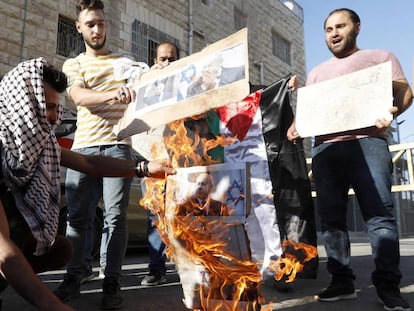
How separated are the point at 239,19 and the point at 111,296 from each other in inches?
559

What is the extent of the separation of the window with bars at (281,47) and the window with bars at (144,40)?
7271 mm

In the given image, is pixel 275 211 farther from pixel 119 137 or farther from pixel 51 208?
pixel 51 208

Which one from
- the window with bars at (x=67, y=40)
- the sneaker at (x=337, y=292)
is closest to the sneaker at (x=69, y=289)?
the sneaker at (x=337, y=292)

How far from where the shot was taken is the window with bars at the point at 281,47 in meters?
17.1

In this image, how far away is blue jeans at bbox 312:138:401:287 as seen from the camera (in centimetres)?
264

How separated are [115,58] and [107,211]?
113 centimetres

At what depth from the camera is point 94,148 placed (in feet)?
9.10

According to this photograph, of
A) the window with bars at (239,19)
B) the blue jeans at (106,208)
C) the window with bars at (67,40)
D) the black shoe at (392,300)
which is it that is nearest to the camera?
the black shoe at (392,300)

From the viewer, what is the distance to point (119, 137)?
2.56m

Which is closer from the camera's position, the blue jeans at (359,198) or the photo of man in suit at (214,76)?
the photo of man in suit at (214,76)

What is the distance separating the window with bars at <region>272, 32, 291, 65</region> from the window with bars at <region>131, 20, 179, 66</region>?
7.27 meters

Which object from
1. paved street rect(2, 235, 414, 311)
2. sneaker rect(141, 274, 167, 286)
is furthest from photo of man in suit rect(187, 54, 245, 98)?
sneaker rect(141, 274, 167, 286)

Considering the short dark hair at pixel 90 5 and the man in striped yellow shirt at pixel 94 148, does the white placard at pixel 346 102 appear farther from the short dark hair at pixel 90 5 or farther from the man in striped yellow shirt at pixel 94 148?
the short dark hair at pixel 90 5

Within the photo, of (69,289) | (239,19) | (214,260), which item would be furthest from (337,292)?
(239,19)
